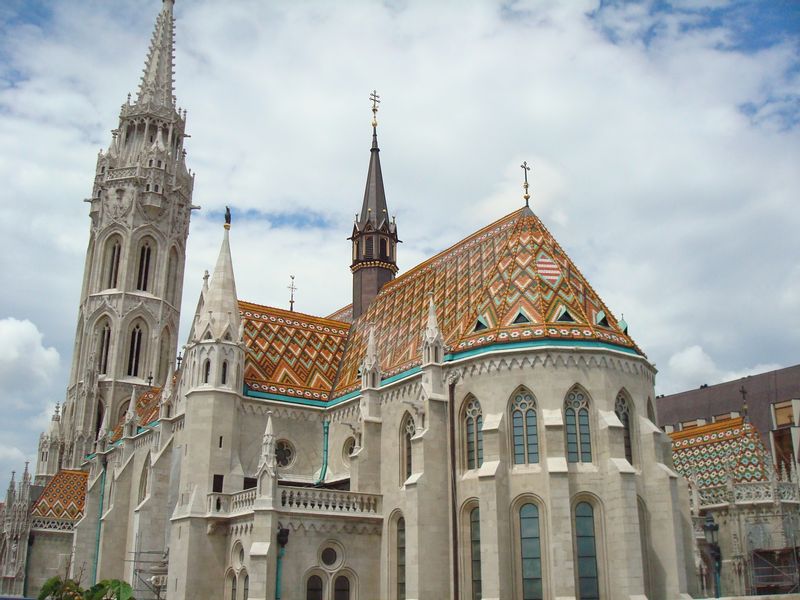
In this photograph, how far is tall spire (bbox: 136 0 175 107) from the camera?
75562 millimetres

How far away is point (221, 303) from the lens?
39188mm

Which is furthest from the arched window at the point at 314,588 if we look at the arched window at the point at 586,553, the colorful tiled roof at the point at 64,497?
the colorful tiled roof at the point at 64,497

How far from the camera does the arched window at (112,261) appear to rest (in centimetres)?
7006

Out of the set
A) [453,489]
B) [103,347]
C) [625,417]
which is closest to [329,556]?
[453,489]

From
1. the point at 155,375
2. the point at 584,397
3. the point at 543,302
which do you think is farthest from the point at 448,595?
the point at 155,375

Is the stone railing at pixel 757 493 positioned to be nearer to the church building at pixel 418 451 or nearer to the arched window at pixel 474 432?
the church building at pixel 418 451

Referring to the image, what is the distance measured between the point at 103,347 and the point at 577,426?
160ft

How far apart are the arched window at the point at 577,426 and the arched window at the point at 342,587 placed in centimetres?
1001

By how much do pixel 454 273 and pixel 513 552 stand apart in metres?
14.7

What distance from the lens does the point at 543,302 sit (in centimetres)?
3266

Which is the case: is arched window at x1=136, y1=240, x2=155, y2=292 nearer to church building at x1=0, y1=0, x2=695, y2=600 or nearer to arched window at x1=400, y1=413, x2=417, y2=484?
church building at x1=0, y1=0, x2=695, y2=600

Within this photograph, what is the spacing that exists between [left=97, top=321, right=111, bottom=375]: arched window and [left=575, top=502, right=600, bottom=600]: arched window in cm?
4865

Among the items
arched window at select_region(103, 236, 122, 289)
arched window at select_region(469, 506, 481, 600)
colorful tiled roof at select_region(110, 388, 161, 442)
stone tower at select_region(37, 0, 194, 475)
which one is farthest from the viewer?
arched window at select_region(103, 236, 122, 289)

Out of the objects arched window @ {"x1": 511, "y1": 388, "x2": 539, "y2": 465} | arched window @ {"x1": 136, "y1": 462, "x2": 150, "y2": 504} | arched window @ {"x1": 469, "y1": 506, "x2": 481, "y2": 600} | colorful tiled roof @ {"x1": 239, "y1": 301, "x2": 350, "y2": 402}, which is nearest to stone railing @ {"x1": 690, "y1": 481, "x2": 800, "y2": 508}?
arched window @ {"x1": 511, "y1": 388, "x2": 539, "y2": 465}
